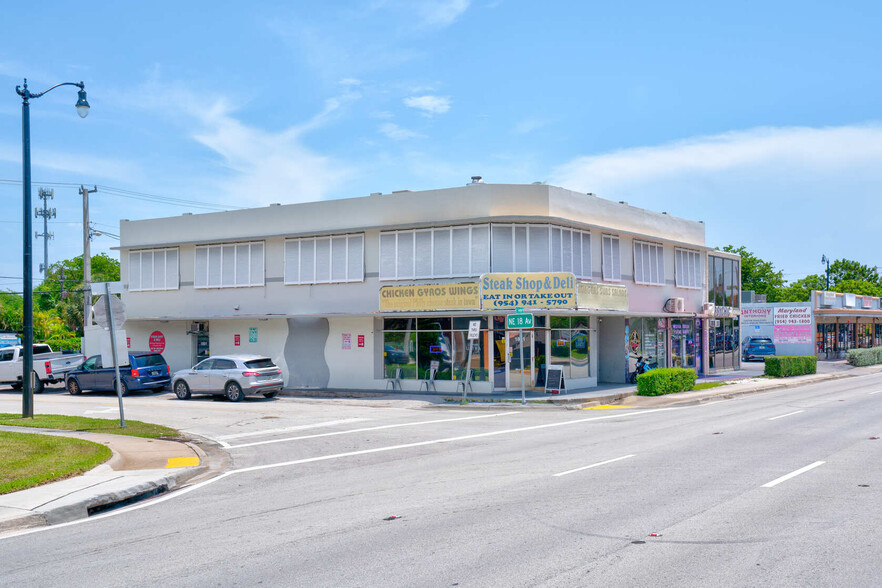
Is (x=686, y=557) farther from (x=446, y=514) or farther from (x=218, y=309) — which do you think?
(x=218, y=309)

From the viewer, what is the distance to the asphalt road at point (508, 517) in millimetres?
6840

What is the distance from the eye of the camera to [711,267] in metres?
40.6

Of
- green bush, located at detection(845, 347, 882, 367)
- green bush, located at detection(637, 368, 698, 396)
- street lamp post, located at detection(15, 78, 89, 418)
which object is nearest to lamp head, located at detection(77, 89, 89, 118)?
street lamp post, located at detection(15, 78, 89, 418)

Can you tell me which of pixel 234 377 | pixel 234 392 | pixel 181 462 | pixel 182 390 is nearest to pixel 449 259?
pixel 234 377

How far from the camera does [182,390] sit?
1120 inches

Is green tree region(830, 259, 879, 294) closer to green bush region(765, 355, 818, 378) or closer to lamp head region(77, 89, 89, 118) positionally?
green bush region(765, 355, 818, 378)

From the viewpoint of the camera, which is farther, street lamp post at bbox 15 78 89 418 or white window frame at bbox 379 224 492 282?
white window frame at bbox 379 224 492 282

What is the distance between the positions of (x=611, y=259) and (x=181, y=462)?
2118 centimetres

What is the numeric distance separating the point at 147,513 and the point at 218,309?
24.1m

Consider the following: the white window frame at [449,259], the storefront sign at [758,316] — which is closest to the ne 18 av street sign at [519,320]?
the white window frame at [449,259]

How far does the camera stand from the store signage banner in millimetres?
27266

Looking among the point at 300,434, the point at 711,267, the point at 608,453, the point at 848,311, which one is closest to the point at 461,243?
the point at 300,434

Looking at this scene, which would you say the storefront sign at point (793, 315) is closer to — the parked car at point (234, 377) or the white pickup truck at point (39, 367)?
the parked car at point (234, 377)

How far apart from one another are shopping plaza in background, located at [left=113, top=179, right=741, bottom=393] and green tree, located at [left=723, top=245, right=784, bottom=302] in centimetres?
5449
